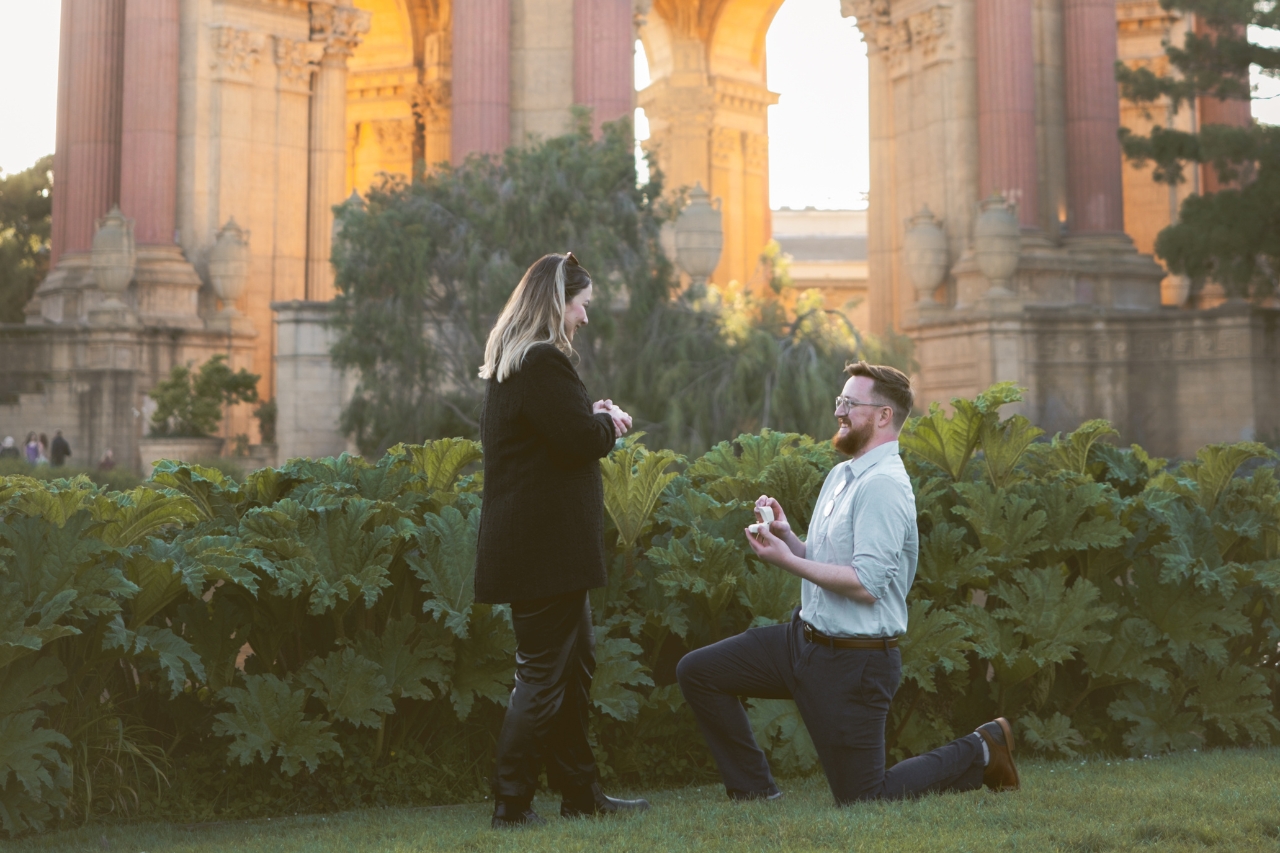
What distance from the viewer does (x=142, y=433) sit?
95.5 ft

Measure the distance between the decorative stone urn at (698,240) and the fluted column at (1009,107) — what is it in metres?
8.43

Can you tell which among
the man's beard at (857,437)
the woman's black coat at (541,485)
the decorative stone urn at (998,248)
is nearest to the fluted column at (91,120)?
the decorative stone urn at (998,248)

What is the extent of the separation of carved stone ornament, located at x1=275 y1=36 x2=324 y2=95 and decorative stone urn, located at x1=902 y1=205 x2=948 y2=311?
14.5m

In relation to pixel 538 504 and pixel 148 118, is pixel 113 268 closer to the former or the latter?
pixel 148 118

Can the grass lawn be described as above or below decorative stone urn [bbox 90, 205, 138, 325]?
below

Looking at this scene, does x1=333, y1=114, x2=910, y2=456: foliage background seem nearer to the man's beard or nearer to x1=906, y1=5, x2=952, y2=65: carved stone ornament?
x1=906, y1=5, x2=952, y2=65: carved stone ornament

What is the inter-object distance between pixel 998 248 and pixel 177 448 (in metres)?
16.4

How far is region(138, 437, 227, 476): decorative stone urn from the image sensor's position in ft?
86.9

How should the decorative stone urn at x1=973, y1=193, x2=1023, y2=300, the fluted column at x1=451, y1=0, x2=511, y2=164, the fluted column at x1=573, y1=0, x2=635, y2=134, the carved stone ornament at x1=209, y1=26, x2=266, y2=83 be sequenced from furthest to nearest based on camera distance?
the carved stone ornament at x1=209, y1=26, x2=266, y2=83, the fluted column at x1=451, y1=0, x2=511, y2=164, the fluted column at x1=573, y1=0, x2=635, y2=134, the decorative stone urn at x1=973, y1=193, x2=1023, y2=300

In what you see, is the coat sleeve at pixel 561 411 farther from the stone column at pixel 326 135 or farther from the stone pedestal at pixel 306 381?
the stone column at pixel 326 135

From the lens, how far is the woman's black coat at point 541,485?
16.5 feet

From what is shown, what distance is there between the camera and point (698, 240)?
24.8 metres

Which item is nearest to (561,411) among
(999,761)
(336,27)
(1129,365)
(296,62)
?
(999,761)

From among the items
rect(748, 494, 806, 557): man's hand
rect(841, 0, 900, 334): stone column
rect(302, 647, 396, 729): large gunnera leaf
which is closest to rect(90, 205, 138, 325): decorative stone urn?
rect(841, 0, 900, 334): stone column
